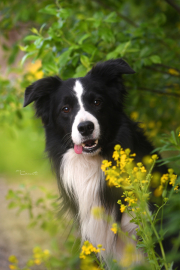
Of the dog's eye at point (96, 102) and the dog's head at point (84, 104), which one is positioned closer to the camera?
the dog's head at point (84, 104)

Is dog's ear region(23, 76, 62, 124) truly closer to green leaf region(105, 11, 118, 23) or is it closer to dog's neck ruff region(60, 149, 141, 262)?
dog's neck ruff region(60, 149, 141, 262)

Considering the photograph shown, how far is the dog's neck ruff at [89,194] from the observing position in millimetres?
2402

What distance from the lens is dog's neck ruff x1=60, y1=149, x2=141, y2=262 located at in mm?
2402

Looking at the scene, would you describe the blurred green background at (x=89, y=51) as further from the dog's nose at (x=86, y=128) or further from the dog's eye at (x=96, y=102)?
the dog's nose at (x=86, y=128)

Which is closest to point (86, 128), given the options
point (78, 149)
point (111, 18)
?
point (78, 149)

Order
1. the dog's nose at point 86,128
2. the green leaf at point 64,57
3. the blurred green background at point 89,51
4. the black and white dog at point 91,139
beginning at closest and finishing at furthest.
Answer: the dog's nose at point 86,128
the black and white dog at point 91,139
the green leaf at point 64,57
the blurred green background at point 89,51

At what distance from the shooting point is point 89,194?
8.13ft

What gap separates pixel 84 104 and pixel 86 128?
0.99 feet

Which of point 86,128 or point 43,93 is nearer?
point 86,128

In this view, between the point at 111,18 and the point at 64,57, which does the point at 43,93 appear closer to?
the point at 64,57

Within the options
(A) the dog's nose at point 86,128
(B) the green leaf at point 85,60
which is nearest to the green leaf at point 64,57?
(B) the green leaf at point 85,60

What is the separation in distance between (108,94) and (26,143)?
4.29m

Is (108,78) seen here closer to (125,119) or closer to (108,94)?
(108,94)

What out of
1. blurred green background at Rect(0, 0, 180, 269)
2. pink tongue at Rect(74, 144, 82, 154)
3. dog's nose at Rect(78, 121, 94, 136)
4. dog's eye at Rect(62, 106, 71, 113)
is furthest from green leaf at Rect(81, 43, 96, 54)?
pink tongue at Rect(74, 144, 82, 154)
